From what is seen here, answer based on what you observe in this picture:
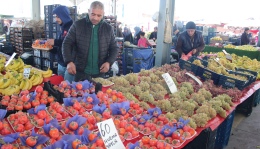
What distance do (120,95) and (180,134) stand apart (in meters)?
0.86

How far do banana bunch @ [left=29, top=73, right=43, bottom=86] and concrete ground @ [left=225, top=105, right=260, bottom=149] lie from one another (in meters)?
3.14

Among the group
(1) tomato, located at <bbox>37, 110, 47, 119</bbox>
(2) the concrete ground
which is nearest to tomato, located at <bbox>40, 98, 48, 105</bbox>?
(1) tomato, located at <bbox>37, 110, 47, 119</bbox>

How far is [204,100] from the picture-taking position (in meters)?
2.85

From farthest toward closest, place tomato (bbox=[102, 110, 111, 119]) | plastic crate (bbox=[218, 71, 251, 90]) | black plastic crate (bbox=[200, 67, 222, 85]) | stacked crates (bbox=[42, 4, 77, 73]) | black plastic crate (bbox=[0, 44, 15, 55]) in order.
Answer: black plastic crate (bbox=[0, 44, 15, 55])
stacked crates (bbox=[42, 4, 77, 73])
black plastic crate (bbox=[200, 67, 222, 85])
plastic crate (bbox=[218, 71, 251, 90])
tomato (bbox=[102, 110, 111, 119])

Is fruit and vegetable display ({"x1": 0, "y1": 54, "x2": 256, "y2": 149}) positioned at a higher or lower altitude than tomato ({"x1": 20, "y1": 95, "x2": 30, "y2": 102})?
lower

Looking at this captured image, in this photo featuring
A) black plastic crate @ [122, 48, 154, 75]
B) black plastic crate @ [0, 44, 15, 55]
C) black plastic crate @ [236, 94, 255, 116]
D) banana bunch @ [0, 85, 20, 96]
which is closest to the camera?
banana bunch @ [0, 85, 20, 96]

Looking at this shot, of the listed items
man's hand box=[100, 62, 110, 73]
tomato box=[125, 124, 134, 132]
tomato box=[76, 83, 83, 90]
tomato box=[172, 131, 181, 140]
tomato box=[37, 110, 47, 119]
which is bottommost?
tomato box=[172, 131, 181, 140]

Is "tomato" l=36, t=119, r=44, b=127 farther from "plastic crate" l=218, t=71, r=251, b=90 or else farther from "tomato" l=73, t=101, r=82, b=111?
"plastic crate" l=218, t=71, r=251, b=90

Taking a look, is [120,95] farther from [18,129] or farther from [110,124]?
[18,129]

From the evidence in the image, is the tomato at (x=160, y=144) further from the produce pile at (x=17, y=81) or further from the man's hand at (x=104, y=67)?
A: the produce pile at (x=17, y=81)

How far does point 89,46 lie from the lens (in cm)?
317

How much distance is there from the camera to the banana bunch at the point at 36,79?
3082mm

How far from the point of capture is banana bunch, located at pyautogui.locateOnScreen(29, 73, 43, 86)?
308 centimetres

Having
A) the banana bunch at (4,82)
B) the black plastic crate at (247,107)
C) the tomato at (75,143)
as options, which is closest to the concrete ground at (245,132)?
the black plastic crate at (247,107)
